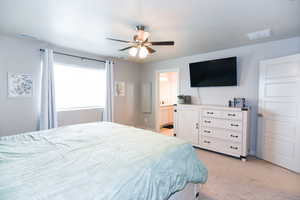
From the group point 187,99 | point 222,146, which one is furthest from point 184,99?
point 222,146

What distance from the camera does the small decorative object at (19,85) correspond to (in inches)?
116

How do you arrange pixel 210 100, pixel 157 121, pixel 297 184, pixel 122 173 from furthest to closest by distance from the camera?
pixel 157 121 → pixel 210 100 → pixel 297 184 → pixel 122 173

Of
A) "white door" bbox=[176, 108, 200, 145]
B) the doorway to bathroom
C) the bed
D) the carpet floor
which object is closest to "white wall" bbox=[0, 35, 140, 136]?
the bed

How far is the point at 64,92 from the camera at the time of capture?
370cm

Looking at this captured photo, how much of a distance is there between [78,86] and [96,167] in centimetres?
321

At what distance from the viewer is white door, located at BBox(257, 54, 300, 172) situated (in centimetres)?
262

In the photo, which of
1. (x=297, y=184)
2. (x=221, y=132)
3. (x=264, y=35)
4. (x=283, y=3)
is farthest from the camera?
(x=221, y=132)

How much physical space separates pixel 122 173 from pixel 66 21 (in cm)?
232

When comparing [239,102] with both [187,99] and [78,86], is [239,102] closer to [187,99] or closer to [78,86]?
[187,99]

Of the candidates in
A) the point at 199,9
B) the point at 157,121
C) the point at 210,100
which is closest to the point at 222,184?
the point at 210,100

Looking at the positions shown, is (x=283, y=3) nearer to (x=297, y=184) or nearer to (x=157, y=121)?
(x=297, y=184)

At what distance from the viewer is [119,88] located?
478 centimetres

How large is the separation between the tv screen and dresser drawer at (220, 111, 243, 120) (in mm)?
702

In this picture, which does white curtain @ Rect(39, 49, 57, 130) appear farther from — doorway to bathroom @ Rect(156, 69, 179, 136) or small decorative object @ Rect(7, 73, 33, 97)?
doorway to bathroom @ Rect(156, 69, 179, 136)
